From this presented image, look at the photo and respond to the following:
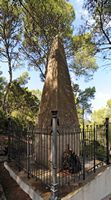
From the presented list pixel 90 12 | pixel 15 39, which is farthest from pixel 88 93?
pixel 90 12

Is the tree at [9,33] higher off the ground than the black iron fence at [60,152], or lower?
higher

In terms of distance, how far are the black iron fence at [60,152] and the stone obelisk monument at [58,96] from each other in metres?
0.19

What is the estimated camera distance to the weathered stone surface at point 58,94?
8.20 meters

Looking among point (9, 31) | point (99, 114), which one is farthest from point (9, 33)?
point (99, 114)

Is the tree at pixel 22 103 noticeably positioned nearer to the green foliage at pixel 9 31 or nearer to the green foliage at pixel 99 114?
the green foliage at pixel 9 31

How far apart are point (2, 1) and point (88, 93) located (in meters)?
11.1

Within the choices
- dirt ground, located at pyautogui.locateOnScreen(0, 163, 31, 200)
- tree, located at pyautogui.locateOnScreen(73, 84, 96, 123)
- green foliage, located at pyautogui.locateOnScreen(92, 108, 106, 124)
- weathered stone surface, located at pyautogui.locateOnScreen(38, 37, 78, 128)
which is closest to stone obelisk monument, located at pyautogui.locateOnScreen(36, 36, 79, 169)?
weathered stone surface, located at pyautogui.locateOnScreen(38, 37, 78, 128)

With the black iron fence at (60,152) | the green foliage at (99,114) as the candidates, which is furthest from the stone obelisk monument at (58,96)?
the green foliage at (99,114)

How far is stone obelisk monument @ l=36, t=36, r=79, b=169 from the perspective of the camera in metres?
8.19

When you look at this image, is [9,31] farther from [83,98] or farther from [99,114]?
[99,114]

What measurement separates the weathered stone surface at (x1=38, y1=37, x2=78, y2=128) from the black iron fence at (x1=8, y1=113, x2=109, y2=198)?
0.40m

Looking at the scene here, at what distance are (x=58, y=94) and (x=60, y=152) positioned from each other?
1819 millimetres

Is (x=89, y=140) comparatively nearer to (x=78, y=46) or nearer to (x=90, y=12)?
(x=90, y=12)

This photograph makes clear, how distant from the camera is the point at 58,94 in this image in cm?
823
